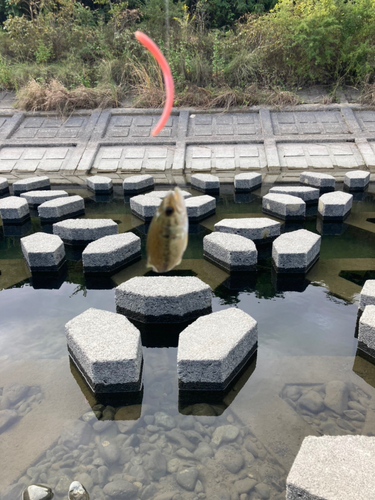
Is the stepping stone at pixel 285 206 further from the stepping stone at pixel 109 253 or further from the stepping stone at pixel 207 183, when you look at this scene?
the stepping stone at pixel 109 253

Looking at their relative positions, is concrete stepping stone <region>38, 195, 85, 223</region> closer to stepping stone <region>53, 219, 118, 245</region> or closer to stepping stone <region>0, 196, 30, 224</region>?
stepping stone <region>0, 196, 30, 224</region>

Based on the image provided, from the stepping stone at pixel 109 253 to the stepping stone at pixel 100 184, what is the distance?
2661 millimetres

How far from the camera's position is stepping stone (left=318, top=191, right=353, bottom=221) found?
21.1ft

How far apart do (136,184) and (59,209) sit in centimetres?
168

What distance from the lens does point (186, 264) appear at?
5355 mm

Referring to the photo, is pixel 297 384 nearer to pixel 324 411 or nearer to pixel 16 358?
pixel 324 411

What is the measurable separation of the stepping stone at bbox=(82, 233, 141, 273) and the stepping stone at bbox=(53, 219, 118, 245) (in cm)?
33

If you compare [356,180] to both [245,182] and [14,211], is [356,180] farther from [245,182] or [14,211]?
[14,211]

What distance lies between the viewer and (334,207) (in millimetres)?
6438

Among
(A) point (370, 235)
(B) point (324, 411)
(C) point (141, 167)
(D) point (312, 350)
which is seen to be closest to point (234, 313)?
(D) point (312, 350)

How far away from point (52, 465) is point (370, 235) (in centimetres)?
488

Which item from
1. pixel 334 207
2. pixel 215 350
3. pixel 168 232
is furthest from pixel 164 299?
pixel 334 207

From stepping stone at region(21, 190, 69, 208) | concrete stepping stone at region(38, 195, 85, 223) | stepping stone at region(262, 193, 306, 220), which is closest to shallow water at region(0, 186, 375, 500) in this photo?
stepping stone at region(262, 193, 306, 220)

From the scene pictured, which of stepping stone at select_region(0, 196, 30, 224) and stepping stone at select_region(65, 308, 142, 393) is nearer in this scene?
stepping stone at select_region(65, 308, 142, 393)
